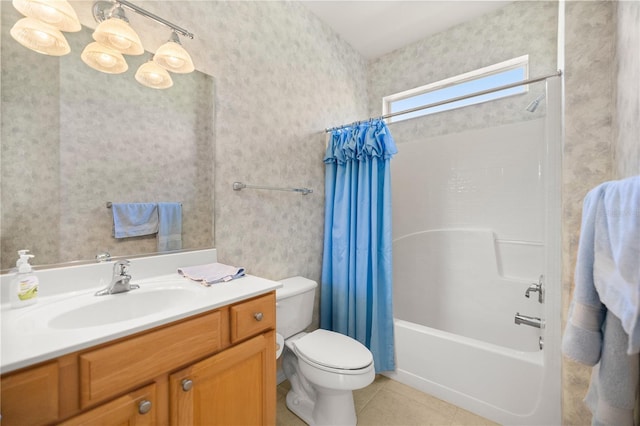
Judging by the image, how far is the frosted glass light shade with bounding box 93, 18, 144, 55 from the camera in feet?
3.34

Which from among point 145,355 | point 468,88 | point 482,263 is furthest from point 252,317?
point 468,88

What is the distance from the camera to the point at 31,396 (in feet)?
1.92

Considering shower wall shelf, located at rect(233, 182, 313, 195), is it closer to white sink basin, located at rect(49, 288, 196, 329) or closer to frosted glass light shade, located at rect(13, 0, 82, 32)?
white sink basin, located at rect(49, 288, 196, 329)

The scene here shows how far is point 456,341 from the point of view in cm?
157

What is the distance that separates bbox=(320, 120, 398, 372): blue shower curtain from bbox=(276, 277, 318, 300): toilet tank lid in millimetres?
348

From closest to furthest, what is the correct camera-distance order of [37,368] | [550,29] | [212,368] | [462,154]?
[37,368], [212,368], [550,29], [462,154]

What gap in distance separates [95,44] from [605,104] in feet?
7.06

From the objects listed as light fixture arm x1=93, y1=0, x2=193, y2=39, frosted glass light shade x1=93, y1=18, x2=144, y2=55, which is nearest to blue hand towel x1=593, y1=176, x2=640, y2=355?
frosted glass light shade x1=93, y1=18, x2=144, y2=55

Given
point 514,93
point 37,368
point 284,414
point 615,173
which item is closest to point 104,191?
point 37,368

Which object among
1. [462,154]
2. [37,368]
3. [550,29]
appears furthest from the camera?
[462,154]

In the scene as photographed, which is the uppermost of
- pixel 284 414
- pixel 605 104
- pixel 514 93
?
pixel 514 93

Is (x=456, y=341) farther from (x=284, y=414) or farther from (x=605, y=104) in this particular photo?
(x=605, y=104)

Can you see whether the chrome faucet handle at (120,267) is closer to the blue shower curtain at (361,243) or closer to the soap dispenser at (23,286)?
the soap dispenser at (23,286)

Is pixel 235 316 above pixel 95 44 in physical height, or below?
below
